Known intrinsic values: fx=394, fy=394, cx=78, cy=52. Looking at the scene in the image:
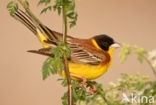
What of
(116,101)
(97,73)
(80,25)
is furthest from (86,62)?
(80,25)

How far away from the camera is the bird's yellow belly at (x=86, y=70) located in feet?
2.66

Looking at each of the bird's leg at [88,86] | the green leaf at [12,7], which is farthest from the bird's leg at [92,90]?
the green leaf at [12,7]

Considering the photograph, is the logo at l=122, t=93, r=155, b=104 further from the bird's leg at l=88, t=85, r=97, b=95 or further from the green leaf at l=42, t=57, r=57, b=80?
the green leaf at l=42, t=57, r=57, b=80

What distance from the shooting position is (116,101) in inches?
36.9

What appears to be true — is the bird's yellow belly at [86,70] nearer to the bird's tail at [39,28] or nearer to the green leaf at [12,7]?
the bird's tail at [39,28]

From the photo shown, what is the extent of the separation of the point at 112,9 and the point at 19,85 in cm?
51

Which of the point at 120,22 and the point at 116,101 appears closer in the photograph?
the point at 116,101

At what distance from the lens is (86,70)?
832 millimetres

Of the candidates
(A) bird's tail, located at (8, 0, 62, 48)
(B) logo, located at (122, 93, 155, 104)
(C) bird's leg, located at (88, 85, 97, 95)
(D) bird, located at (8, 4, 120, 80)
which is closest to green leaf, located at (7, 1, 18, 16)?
(A) bird's tail, located at (8, 0, 62, 48)

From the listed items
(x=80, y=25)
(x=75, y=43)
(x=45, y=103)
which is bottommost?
(x=45, y=103)

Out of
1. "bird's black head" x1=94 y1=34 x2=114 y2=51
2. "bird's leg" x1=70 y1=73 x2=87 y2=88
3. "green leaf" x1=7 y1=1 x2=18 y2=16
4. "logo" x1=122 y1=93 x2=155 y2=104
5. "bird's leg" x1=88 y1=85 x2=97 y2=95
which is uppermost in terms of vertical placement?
"green leaf" x1=7 y1=1 x2=18 y2=16

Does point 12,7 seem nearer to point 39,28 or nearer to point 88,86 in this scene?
point 39,28

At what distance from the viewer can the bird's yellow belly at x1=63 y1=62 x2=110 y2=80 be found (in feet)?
2.66

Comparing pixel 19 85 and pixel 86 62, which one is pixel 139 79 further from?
pixel 19 85
